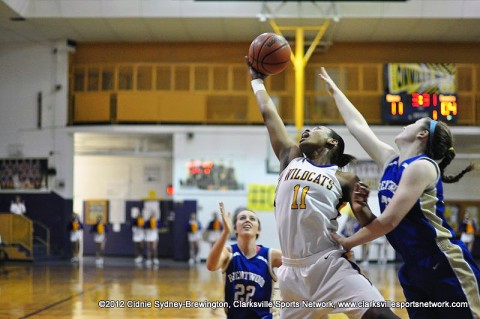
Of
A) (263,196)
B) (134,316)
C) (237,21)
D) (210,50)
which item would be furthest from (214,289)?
(210,50)

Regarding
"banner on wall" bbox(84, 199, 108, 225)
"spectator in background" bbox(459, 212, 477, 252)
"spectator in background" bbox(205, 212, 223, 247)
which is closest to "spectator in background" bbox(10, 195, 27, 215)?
"banner on wall" bbox(84, 199, 108, 225)

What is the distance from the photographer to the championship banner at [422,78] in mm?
17000

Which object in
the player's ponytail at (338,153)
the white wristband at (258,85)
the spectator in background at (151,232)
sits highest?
the white wristband at (258,85)

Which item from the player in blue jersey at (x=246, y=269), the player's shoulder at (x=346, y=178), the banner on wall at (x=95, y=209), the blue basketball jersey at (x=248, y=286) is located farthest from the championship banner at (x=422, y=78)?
the player's shoulder at (x=346, y=178)

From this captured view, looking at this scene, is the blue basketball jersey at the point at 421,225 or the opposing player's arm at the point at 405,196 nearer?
the opposing player's arm at the point at 405,196

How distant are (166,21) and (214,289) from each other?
345 inches

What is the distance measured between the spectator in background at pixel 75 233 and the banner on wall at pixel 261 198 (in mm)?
5038

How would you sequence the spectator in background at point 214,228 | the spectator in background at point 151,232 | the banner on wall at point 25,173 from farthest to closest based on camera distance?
the banner on wall at point 25,173 → the spectator in background at point 151,232 → the spectator in background at point 214,228

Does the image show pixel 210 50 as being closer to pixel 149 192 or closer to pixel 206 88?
pixel 206 88

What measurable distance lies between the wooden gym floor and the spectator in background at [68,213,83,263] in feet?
2.74

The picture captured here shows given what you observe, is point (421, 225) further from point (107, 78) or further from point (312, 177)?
point (107, 78)

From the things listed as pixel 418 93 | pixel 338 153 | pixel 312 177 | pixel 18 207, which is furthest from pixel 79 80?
pixel 312 177

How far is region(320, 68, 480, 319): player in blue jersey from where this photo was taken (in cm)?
351

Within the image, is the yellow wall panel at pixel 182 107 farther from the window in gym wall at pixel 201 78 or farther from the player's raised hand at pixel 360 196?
the player's raised hand at pixel 360 196
